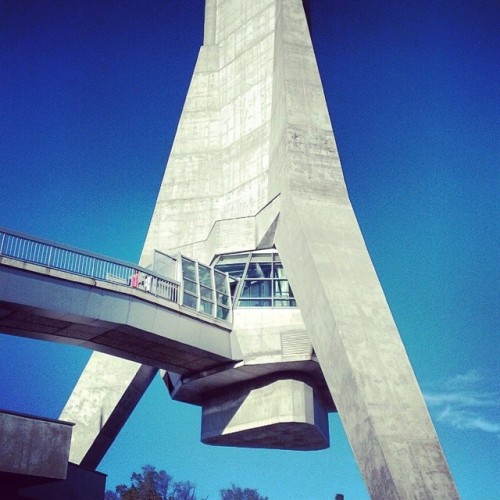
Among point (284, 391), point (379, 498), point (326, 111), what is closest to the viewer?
point (379, 498)

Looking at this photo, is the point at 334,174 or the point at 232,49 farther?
the point at 232,49

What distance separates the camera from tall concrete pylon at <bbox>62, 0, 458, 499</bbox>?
1493 cm

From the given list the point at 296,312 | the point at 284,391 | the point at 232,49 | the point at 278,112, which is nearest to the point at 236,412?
the point at 284,391

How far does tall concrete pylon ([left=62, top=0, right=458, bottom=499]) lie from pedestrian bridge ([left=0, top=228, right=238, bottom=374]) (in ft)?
2.24

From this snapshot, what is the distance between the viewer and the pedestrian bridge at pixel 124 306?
17109 millimetres

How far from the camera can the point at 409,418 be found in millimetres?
14461

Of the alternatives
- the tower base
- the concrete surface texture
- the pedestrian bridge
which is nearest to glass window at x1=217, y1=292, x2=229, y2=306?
the pedestrian bridge

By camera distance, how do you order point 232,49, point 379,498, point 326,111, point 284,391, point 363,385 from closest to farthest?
1. point 379,498
2. point 363,385
3. point 284,391
4. point 326,111
5. point 232,49

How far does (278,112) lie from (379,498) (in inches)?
611

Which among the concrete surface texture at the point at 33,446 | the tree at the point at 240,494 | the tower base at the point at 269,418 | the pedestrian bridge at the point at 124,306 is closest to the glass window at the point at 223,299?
the pedestrian bridge at the point at 124,306

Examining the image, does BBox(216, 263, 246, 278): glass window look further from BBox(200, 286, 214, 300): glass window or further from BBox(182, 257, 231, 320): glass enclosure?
BBox(200, 286, 214, 300): glass window

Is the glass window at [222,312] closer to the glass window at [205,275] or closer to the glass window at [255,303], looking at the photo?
the glass window at [255,303]

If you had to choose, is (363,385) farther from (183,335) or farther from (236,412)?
(236,412)

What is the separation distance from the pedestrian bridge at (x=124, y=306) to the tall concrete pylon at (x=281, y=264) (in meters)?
0.68
